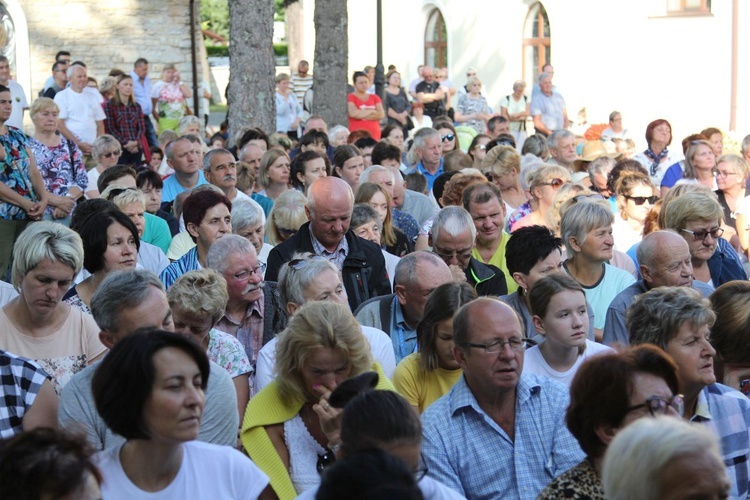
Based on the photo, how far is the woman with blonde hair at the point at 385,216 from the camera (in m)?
9.37

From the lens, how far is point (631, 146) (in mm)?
16406

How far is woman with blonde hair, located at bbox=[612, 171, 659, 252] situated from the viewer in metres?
9.71

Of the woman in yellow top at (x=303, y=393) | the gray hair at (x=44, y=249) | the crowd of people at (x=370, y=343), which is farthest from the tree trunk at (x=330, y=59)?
the woman in yellow top at (x=303, y=393)

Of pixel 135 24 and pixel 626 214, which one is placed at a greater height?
pixel 135 24

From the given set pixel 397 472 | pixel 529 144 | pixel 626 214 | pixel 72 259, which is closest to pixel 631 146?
pixel 529 144

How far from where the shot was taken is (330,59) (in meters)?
18.5

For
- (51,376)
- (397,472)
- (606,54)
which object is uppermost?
(606,54)

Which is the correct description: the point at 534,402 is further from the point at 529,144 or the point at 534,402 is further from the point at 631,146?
the point at 631,146

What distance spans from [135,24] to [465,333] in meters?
20.8

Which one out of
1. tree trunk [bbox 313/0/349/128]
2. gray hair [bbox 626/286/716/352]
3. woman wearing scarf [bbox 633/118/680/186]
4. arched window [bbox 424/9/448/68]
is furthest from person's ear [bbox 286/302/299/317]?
arched window [bbox 424/9/448/68]

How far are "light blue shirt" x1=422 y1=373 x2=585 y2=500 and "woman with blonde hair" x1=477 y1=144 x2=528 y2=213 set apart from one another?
638 cm

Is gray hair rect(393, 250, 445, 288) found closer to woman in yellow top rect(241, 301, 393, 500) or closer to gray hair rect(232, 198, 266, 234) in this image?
woman in yellow top rect(241, 301, 393, 500)

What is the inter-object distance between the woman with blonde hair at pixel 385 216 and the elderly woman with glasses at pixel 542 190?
121 cm

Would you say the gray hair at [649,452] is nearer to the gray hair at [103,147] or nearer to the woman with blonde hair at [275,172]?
the woman with blonde hair at [275,172]
